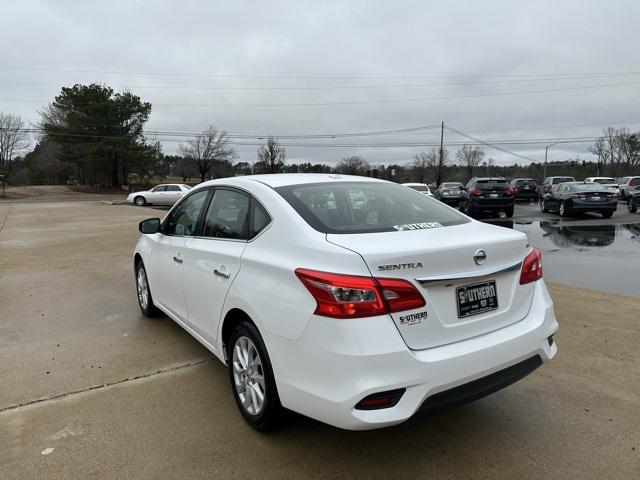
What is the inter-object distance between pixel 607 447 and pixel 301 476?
1.81m

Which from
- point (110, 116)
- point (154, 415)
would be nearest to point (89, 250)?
point (154, 415)

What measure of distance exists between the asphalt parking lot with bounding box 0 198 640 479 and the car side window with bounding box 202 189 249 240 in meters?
1.21

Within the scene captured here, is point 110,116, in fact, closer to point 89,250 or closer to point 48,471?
point 89,250

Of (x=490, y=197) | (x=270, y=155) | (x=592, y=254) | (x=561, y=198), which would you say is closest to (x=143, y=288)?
(x=592, y=254)

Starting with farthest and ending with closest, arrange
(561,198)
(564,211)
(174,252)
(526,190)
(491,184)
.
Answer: (526,190)
(561,198)
(491,184)
(564,211)
(174,252)

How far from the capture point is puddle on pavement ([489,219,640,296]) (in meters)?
7.07

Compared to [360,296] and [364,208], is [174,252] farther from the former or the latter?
[360,296]

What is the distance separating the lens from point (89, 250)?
10344mm

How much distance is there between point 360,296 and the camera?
2197 mm

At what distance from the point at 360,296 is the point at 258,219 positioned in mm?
1092

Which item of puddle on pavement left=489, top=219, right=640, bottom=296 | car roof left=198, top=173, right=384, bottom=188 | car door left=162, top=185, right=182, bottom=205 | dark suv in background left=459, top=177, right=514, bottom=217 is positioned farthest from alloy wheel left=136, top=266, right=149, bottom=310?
car door left=162, top=185, right=182, bottom=205

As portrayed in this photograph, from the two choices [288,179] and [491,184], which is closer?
[288,179]

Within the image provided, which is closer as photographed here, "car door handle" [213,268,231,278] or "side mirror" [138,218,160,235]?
"car door handle" [213,268,231,278]

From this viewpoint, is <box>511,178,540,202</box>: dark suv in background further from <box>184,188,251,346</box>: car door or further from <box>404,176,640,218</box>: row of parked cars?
<box>184,188,251,346</box>: car door
